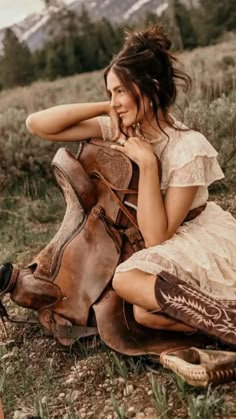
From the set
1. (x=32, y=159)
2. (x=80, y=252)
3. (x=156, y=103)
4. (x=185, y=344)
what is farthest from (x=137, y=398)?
(x=32, y=159)

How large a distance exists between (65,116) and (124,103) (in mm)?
370

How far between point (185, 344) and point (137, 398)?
31 cm

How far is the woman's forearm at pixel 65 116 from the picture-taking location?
3.24 meters

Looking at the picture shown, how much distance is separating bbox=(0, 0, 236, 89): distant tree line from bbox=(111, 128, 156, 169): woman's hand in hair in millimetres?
21521

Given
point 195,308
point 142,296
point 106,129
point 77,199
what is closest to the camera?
point 195,308

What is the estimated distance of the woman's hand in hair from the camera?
9.67 ft

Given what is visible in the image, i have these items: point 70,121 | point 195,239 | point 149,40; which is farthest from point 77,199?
point 149,40

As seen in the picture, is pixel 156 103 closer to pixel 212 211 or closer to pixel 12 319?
pixel 212 211

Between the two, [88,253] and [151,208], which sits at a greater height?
[151,208]

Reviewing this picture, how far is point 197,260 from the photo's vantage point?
2.89m

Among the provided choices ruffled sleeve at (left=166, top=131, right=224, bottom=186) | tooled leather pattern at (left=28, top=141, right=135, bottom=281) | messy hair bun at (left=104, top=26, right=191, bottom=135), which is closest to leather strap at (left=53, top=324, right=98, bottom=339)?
tooled leather pattern at (left=28, top=141, right=135, bottom=281)

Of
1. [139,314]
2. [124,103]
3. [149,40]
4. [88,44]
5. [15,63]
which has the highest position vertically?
[149,40]

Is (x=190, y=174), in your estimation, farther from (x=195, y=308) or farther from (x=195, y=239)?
(x=195, y=308)

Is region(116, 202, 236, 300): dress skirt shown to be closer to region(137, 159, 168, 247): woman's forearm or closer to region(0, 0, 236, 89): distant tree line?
region(137, 159, 168, 247): woman's forearm
